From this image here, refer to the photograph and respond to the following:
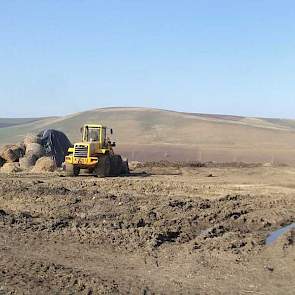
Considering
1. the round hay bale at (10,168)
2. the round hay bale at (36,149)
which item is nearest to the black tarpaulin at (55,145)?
the round hay bale at (36,149)

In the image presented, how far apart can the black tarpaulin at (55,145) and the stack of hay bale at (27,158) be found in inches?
17.5

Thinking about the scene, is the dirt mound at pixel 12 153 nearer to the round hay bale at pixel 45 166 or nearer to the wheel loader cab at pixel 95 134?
the round hay bale at pixel 45 166

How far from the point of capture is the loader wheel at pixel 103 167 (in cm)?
2450

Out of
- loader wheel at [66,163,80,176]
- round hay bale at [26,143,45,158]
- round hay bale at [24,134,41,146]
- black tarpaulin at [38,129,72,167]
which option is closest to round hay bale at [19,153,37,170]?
round hay bale at [26,143,45,158]

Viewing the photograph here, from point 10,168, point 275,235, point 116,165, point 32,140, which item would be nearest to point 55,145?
point 32,140

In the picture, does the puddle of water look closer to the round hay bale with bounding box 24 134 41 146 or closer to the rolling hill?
the round hay bale with bounding box 24 134 41 146

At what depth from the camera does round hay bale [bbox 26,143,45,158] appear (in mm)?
31322

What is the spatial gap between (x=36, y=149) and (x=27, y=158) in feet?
3.05

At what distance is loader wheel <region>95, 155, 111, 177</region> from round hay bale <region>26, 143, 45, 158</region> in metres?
7.36

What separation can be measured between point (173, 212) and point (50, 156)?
18.1 meters

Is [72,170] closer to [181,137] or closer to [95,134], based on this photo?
[95,134]

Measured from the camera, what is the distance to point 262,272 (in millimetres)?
9312

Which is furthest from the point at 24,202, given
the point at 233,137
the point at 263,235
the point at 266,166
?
the point at 233,137

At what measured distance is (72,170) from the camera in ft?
81.9
